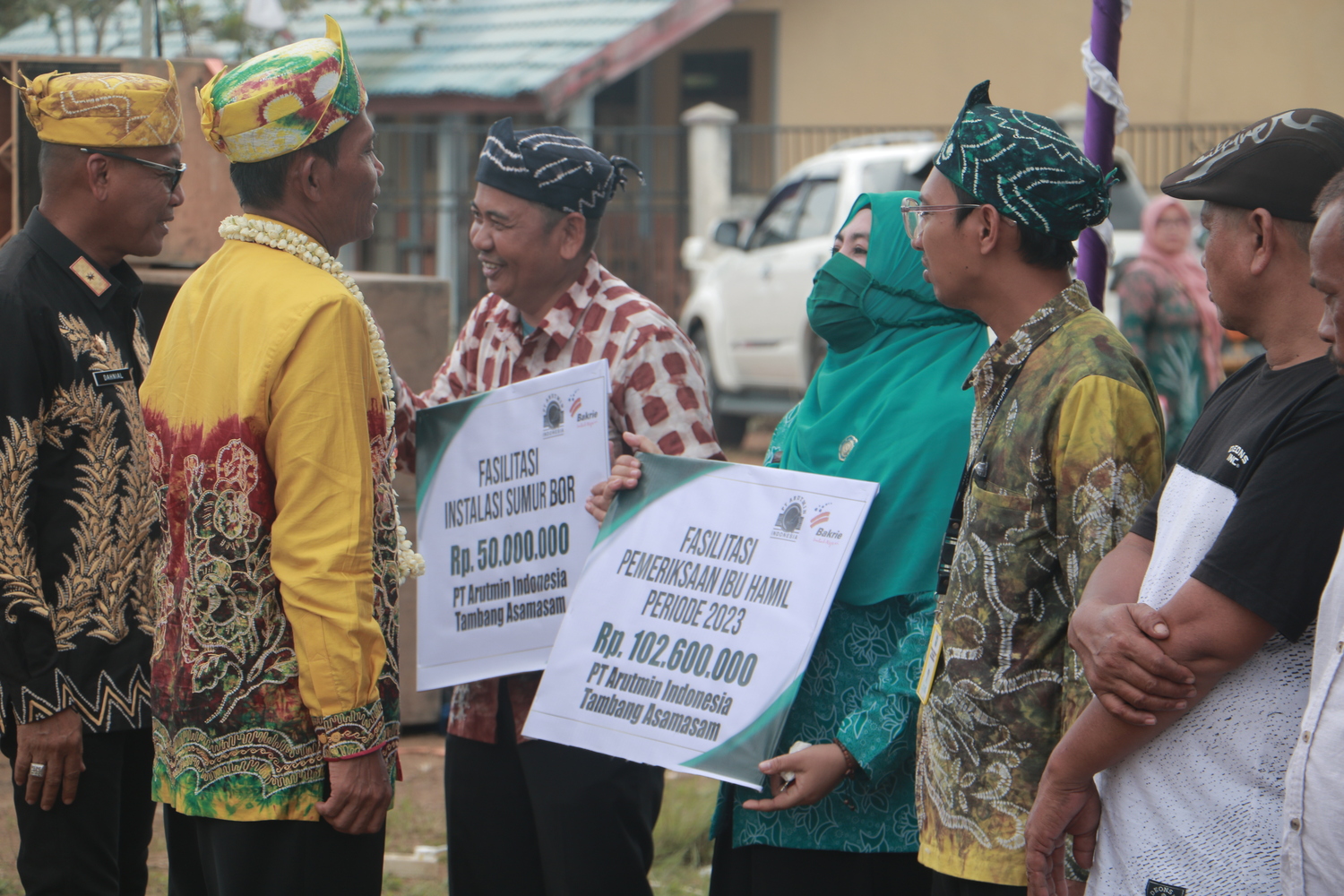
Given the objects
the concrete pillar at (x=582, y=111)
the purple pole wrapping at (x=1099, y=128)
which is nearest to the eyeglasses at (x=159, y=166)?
the purple pole wrapping at (x=1099, y=128)

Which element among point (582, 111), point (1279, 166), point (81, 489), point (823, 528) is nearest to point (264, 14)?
point (81, 489)

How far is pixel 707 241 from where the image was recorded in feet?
45.4

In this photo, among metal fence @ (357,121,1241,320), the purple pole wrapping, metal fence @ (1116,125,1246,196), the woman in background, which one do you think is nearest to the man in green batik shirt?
the purple pole wrapping

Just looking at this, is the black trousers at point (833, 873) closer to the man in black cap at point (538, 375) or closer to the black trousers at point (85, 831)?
the man in black cap at point (538, 375)

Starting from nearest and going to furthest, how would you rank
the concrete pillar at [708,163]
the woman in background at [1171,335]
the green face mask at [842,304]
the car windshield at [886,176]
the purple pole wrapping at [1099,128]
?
the green face mask at [842,304] → the purple pole wrapping at [1099,128] → the woman in background at [1171,335] → the car windshield at [886,176] → the concrete pillar at [708,163]

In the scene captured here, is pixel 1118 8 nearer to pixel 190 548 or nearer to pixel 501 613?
pixel 501 613

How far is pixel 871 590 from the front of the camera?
255 centimetres

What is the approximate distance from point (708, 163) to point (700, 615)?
12.9 m

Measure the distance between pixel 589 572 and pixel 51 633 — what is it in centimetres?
113

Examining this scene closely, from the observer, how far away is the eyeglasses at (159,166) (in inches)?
118

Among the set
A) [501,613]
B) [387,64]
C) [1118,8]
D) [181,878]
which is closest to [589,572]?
[501,613]

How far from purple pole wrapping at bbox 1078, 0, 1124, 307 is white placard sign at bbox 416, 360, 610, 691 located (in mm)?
1236

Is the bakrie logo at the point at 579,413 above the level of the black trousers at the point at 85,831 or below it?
above

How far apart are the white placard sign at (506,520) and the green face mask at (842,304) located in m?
0.54
